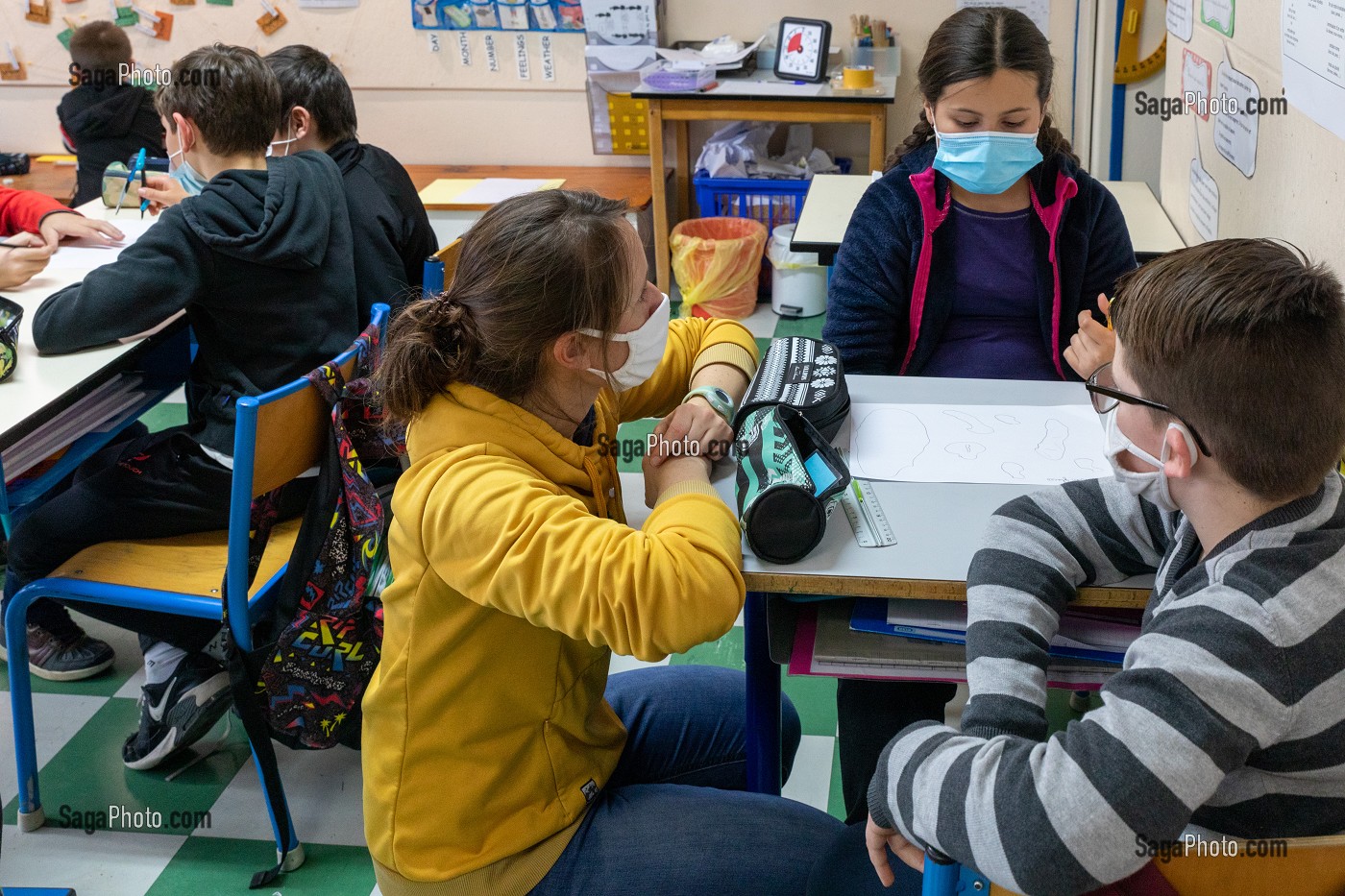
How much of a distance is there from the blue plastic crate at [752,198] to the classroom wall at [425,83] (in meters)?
0.41

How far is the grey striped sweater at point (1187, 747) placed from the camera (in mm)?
815

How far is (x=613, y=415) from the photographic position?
1.43 metres

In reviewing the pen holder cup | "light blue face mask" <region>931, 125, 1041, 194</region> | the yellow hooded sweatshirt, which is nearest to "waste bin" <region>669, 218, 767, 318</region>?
the pen holder cup

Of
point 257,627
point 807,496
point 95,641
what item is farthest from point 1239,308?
point 95,641

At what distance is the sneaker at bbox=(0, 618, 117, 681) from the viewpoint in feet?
7.30

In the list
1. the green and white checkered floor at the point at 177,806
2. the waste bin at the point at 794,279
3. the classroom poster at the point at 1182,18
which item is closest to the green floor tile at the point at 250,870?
the green and white checkered floor at the point at 177,806

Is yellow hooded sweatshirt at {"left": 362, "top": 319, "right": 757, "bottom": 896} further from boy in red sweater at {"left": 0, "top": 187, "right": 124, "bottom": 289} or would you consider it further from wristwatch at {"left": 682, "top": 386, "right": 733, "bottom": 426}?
boy in red sweater at {"left": 0, "top": 187, "right": 124, "bottom": 289}

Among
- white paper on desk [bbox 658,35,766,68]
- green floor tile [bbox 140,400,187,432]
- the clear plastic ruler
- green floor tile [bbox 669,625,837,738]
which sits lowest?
green floor tile [bbox 669,625,837,738]


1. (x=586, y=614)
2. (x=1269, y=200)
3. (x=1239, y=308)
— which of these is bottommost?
(x=586, y=614)

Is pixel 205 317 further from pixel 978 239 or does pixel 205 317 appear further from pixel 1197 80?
pixel 1197 80

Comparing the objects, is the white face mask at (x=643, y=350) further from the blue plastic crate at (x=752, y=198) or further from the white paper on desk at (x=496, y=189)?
the blue plastic crate at (x=752, y=198)

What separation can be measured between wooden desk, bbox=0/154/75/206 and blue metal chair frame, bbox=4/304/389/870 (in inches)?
105

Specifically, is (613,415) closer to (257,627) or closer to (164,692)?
(257,627)

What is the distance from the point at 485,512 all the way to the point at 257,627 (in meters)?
0.89
